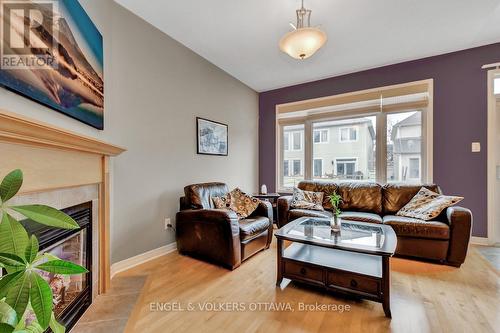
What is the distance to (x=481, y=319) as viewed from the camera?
1493 mm

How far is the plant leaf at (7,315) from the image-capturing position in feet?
1.65

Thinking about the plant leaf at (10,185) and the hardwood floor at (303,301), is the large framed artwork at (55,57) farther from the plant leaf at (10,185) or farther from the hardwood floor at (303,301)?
the hardwood floor at (303,301)

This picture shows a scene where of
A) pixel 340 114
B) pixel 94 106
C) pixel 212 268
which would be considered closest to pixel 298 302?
pixel 212 268

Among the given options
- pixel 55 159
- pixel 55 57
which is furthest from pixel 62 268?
pixel 55 57

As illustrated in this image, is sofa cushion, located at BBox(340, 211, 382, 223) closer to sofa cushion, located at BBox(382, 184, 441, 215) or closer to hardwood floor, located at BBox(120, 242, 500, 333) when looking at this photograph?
sofa cushion, located at BBox(382, 184, 441, 215)

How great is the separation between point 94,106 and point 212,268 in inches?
73.5

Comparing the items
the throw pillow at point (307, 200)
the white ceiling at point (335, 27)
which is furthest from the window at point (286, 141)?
the white ceiling at point (335, 27)

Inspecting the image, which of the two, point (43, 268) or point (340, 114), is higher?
point (340, 114)

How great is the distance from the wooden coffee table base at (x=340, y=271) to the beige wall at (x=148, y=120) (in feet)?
5.19

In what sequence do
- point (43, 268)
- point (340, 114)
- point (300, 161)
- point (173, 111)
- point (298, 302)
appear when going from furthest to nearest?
point (300, 161), point (340, 114), point (173, 111), point (298, 302), point (43, 268)

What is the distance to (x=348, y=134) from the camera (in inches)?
155

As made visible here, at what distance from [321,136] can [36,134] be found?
401cm

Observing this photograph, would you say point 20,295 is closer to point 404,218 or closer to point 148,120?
point 148,120

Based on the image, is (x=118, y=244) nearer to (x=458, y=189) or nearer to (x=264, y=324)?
(x=264, y=324)
